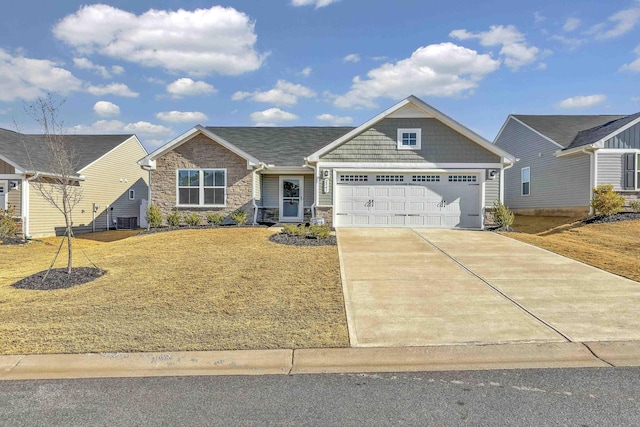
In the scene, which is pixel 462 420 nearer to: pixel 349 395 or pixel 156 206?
pixel 349 395

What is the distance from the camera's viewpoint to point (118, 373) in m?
4.86

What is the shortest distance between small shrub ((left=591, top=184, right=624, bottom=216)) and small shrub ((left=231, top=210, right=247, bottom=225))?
48.1ft

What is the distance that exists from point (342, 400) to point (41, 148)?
2293cm

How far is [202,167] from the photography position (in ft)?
60.1

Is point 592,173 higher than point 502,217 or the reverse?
higher

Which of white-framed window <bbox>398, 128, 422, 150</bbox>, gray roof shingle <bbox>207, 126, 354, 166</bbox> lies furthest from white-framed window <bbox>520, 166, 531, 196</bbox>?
gray roof shingle <bbox>207, 126, 354, 166</bbox>

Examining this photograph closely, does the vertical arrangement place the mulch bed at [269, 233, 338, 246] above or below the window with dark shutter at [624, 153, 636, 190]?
below

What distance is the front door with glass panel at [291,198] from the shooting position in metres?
19.8

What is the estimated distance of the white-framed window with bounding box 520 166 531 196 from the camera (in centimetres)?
2402

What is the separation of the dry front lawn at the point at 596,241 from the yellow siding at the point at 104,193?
2054 cm

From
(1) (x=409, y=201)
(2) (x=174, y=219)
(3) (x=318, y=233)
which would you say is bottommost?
(3) (x=318, y=233)

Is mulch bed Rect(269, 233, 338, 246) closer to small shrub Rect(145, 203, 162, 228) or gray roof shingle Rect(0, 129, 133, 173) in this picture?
small shrub Rect(145, 203, 162, 228)

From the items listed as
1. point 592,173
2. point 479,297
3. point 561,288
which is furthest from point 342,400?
point 592,173

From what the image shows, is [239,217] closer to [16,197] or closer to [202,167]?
[202,167]
